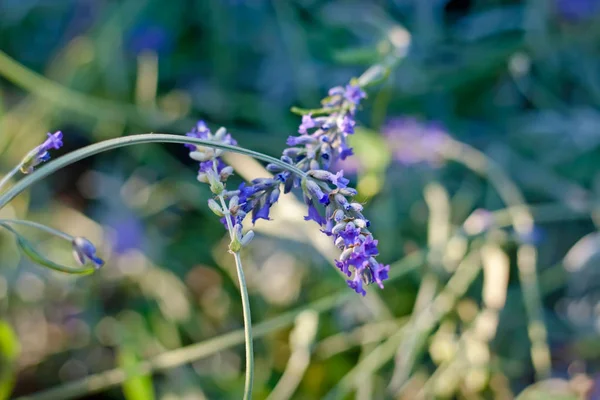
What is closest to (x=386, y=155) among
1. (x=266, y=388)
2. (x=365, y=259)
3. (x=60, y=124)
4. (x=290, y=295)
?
(x=290, y=295)

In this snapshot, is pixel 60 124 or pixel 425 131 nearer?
pixel 425 131

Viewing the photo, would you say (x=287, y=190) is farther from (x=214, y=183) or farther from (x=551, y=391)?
(x=551, y=391)

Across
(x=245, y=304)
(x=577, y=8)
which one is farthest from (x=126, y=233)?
(x=577, y=8)

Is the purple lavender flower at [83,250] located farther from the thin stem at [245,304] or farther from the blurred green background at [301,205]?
the blurred green background at [301,205]

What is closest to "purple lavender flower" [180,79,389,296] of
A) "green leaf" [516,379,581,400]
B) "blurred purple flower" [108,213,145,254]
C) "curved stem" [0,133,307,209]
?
"curved stem" [0,133,307,209]

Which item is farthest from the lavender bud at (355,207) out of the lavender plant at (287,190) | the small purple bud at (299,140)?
the small purple bud at (299,140)

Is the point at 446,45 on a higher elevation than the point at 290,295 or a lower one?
higher

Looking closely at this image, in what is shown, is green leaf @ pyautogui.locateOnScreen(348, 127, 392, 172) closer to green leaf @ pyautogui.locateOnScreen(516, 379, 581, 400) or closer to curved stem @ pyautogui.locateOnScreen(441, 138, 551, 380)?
→ curved stem @ pyautogui.locateOnScreen(441, 138, 551, 380)

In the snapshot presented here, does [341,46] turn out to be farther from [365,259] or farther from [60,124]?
[365,259]
